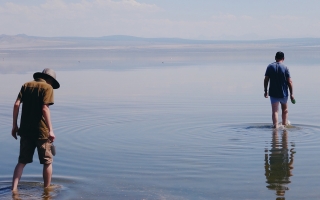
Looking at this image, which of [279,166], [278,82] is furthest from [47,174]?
[278,82]

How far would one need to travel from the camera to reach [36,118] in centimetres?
715

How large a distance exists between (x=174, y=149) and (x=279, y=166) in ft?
6.86

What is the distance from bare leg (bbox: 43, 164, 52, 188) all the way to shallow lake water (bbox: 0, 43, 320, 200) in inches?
4.4

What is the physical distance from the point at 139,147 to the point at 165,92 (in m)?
9.95

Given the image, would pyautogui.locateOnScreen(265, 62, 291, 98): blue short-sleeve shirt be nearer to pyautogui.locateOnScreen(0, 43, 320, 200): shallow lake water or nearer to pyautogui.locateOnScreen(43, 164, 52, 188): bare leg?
pyautogui.locateOnScreen(0, 43, 320, 200): shallow lake water

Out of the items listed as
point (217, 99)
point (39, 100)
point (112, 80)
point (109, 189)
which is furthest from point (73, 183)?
point (112, 80)

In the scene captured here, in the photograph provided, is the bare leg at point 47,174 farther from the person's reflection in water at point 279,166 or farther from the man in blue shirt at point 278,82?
the man in blue shirt at point 278,82

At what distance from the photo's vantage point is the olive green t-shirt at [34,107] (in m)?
7.10

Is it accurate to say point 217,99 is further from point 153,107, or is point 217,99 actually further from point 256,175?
point 256,175

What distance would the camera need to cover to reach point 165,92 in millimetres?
20188

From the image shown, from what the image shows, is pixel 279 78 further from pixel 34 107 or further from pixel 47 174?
pixel 34 107

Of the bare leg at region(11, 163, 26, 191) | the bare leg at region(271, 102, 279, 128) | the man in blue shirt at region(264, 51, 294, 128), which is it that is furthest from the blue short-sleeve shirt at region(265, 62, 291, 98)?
the bare leg at region(11, 163, 26, 191)

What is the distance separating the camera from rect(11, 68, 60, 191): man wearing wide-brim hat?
7094 mm

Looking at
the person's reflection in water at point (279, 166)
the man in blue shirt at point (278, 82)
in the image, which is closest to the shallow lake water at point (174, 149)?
the person's reflection in water at point (279, 166)
